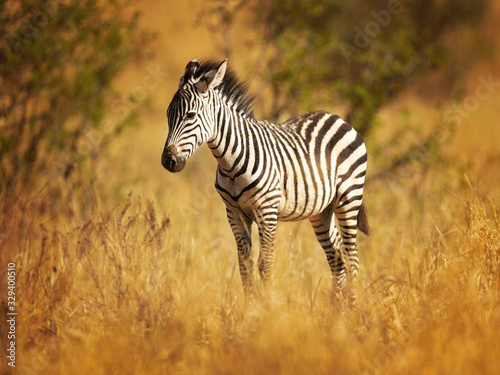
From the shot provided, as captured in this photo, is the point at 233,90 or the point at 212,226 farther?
the point at 212,226

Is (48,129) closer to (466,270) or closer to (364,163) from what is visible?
(364,163)

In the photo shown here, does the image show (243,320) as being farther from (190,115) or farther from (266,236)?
(190,115)

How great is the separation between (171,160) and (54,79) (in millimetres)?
5343

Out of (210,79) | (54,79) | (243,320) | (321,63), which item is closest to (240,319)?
(243,320)

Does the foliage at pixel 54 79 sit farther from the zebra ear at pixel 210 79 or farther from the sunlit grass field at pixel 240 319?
the zebra ear at pixel 210 79

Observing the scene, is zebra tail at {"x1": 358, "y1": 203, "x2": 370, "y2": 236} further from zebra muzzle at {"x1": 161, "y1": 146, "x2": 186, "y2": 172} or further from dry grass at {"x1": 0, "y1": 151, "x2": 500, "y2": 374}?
zebra muzzle at {"x1": 161, "y1": 146, "x2": 186, "y2": 172}

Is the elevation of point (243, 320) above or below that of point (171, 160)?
below

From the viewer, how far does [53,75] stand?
8.63m

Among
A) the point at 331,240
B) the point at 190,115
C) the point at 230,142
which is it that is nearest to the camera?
the point at 190,115

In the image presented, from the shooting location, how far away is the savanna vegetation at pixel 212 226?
3.60m

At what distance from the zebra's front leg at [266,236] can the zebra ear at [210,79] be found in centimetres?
107

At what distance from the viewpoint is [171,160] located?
388 centimetres

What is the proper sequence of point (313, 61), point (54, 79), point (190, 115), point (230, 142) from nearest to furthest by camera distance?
point (190, 115), point (230, 142), point (54, 79), point (313, 61)

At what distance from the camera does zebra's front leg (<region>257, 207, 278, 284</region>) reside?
4469 mm
